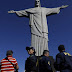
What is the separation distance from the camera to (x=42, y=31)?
978cm

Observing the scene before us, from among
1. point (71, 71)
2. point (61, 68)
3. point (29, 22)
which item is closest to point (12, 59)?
point (61, 68)

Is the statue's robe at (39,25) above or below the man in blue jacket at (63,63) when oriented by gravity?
above

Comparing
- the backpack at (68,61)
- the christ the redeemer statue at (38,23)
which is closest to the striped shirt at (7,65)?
the backpack at (68,61)

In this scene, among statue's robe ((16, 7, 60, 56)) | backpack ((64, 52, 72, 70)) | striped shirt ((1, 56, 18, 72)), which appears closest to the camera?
backpack ((64, 52, 72, 70))

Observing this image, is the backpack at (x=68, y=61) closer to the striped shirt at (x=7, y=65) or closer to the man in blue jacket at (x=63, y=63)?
the man in blue jacket at (x=63, y=63)

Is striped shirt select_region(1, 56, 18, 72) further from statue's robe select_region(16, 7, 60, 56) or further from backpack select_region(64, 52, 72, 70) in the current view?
statue's robe select_region(16, 7, 60, 56)

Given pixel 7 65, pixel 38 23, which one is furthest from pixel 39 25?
pixel 7 65

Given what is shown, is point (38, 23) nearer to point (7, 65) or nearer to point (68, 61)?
point (7, 65)

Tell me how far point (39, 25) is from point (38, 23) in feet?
0.57

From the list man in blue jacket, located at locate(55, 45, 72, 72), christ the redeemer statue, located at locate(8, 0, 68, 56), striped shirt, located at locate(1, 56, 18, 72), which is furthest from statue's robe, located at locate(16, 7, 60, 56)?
man in blue jacket, located at locate(55, 45, 72, 72)

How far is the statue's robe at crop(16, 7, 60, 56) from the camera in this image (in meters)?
9.48

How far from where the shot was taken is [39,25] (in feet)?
32.8

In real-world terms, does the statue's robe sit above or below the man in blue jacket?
above

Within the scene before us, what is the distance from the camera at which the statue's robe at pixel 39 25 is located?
9477mm
